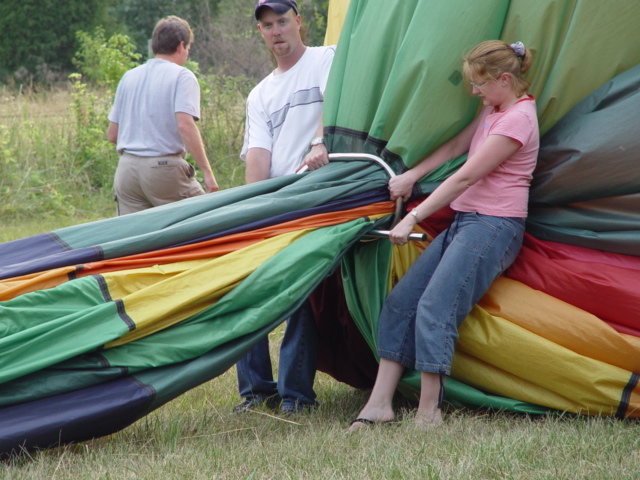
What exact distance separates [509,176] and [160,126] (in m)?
2.99

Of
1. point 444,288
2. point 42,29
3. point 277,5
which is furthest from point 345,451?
point 42,29

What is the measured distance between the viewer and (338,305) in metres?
3.97

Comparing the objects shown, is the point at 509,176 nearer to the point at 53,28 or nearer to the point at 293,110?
the point at 293,110

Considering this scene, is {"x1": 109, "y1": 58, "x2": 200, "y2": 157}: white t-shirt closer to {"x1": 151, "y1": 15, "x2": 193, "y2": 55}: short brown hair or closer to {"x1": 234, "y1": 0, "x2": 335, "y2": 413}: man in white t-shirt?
{"x1": 151, "y1": 15, "x2": 193, "y2": 55}: short brown hair

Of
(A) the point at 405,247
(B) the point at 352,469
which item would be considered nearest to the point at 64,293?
(B) the point at 352,469

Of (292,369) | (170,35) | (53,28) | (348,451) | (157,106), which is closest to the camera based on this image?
(348,451)

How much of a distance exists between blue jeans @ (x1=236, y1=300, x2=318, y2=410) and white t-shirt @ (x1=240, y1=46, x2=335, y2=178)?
0.77m

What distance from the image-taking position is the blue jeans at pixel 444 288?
3238mm

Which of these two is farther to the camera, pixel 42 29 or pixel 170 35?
pixel 42 29

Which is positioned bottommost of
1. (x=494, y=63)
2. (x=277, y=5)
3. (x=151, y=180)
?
(x=151, y=180)

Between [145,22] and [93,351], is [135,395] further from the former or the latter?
[145,22]

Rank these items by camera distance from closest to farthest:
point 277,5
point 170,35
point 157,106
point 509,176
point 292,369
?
point 509,176 → point 292,369 → point 277,5 → point 157,106 → point 170,35

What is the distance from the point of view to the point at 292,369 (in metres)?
3.81

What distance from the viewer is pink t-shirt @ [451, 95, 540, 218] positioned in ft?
10.8
